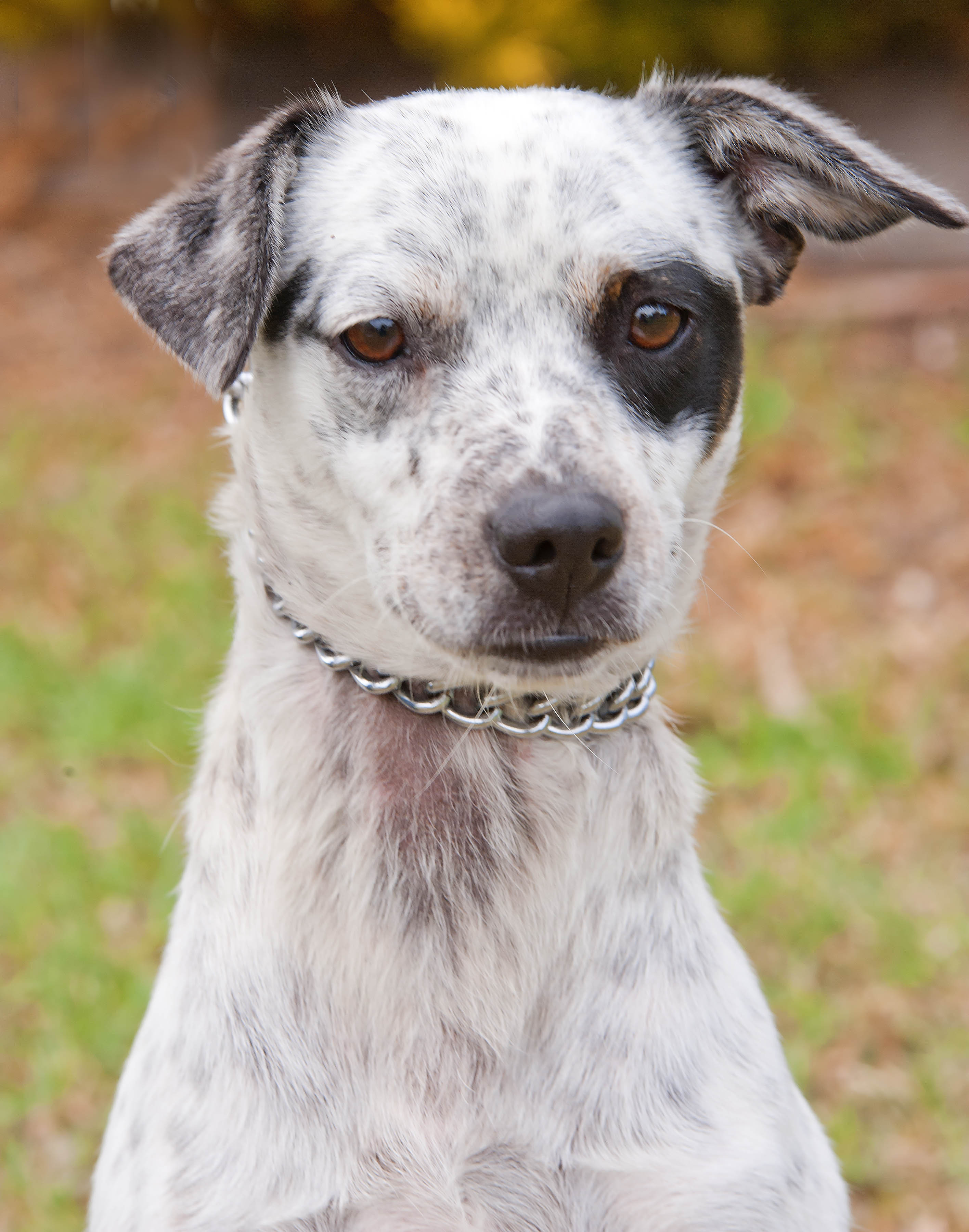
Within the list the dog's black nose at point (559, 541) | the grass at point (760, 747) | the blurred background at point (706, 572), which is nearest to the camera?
the dog's black nose at point (559, 541)

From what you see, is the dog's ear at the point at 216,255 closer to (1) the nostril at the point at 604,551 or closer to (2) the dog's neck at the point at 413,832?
(2) the dog's neck at the point at 413,832

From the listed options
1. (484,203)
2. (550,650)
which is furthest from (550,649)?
(484,203)

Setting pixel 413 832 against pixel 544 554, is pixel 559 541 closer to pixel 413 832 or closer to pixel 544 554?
pixel 544 554

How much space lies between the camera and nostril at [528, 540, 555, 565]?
2.02 meters

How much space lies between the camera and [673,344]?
238cm

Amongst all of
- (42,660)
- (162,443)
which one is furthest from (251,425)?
(162,443)

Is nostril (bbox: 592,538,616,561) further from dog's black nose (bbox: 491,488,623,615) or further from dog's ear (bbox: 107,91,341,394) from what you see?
dog's ear (bbox: 107,91,341,394)

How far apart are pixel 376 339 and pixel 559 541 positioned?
0.54m

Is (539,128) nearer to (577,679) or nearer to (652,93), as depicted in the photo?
(652,93)

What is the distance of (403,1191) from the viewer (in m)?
2.09

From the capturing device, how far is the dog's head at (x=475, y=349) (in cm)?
211

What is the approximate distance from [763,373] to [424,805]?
6.06 metres

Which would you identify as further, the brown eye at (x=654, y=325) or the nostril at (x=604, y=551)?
the brown eye at (x=654, y=325)

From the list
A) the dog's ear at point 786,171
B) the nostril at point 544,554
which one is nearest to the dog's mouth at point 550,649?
the nostril at point 544,554
